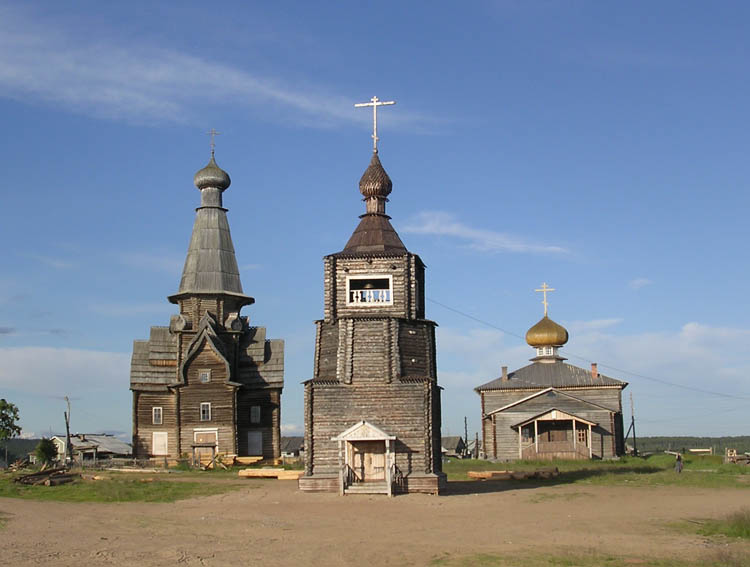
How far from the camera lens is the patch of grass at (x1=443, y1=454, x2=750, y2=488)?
3631cm

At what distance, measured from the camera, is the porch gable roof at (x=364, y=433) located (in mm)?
30016

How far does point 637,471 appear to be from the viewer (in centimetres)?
4319

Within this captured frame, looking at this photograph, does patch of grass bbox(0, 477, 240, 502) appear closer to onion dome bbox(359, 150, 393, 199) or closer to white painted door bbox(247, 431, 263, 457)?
onion dome bbox(359, 150, 393, 199)

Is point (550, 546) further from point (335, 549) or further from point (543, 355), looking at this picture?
point (543, 355)

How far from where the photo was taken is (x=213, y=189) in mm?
55656

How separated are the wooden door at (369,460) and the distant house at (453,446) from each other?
5040 centimetres

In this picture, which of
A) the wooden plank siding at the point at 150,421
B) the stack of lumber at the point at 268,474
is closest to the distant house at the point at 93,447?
the wooden plank siding at the point at 150,421

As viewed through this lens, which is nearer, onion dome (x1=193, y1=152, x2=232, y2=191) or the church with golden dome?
the church with golden dome

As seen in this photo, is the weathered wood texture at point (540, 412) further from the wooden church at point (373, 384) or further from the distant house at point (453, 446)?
the distant house at point (453, 446)

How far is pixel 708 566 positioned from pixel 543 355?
42973 mm

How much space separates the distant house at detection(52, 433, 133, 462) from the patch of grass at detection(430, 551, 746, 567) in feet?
156

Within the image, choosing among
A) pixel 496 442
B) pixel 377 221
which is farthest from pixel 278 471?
pixel 496 442

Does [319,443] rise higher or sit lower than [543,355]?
lower

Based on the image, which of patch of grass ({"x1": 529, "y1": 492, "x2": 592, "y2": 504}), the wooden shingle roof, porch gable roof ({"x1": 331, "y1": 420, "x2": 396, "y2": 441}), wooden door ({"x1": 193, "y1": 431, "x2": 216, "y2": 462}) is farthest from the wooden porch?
porch gable roof ({"x1": 331, "y1": 420, "x2": 396, "y2": 441})
